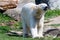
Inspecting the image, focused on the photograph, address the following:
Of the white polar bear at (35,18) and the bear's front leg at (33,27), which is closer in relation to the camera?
the white polar bear at (35,18)

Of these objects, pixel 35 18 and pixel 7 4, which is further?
pixel 7 4

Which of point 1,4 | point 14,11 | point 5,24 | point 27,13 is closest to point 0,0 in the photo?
point 1,4

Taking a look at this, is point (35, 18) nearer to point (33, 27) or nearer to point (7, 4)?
point (33, 27)

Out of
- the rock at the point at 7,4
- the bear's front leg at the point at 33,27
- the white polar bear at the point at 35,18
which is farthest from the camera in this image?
the rock at the point at 7,4

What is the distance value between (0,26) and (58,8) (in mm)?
5971

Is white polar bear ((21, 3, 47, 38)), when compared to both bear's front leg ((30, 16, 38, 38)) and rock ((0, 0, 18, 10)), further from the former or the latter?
rock ((0, 0, 18, 10))

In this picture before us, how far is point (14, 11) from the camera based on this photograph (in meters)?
16.0

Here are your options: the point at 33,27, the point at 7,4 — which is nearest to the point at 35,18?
the point at 33,27

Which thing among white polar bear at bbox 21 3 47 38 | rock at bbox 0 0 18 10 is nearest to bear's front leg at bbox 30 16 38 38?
white polar bear at bbox 21 3 47 38

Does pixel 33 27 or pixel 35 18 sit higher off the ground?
pixel 35 18

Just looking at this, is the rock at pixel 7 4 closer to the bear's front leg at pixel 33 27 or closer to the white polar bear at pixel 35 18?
the white polar bear at pixel 35 18

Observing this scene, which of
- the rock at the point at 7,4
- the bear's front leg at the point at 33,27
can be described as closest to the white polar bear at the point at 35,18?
the bear's front leg at the point at 33,27

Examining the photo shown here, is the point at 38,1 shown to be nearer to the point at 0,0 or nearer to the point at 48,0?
the point at 48,0

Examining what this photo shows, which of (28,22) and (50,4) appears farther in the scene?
(50,4)
